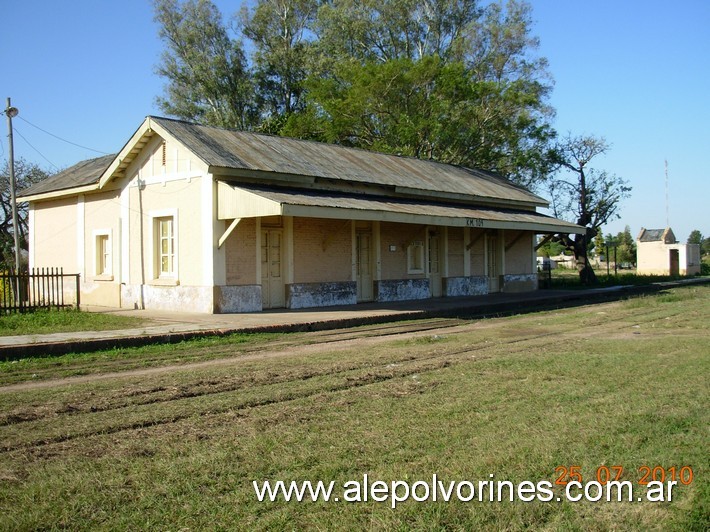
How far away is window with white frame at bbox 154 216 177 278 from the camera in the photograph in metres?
19.0

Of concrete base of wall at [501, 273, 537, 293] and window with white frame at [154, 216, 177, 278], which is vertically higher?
window with white frame at [154, 216, 177, 278]

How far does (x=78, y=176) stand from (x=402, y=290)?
11956mm

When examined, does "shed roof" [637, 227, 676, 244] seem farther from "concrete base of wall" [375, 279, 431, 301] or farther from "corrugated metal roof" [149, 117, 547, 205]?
"concrete base of wall" [375, 279, 431, 301]

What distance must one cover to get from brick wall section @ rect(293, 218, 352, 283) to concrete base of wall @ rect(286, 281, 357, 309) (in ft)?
0.54

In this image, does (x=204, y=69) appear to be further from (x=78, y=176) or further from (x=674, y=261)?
(x=674, y=261)

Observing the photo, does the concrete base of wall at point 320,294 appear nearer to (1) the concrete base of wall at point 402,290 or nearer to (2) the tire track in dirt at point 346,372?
(1) the concrete base of wall at point 402,290

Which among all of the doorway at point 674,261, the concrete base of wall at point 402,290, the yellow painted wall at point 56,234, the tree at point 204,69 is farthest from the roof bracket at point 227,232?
the doorway at point 674,261

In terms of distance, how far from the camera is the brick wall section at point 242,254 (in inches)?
688

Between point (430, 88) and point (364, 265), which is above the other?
point (430, 88)

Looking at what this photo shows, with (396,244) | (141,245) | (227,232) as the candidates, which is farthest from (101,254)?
(396,244)

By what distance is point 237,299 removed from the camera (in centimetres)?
1755

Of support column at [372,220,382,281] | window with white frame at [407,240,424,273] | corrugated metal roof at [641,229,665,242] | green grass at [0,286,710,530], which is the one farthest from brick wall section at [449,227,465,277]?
corrugated metal roof at [641,229,665,242]

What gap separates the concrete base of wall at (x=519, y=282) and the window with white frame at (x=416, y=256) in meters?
5.64

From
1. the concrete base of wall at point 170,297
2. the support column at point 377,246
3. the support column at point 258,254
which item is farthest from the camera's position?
the support column at point 377,246
